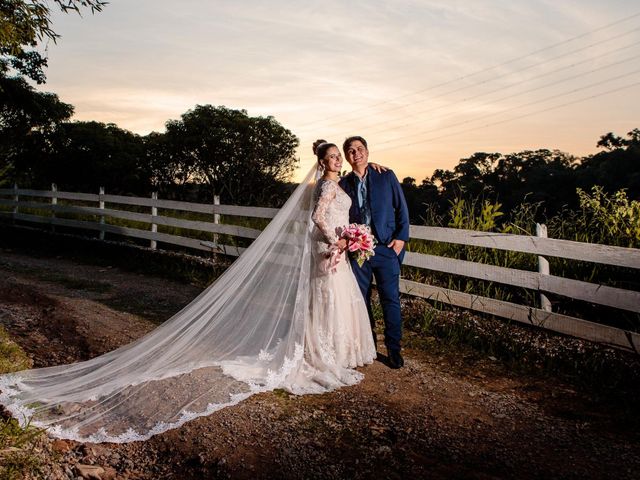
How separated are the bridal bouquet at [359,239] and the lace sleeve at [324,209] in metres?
0.11

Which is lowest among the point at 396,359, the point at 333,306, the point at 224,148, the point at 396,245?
the point at 396,359

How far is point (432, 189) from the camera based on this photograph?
107 feet

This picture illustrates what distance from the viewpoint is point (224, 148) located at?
33.7 meters

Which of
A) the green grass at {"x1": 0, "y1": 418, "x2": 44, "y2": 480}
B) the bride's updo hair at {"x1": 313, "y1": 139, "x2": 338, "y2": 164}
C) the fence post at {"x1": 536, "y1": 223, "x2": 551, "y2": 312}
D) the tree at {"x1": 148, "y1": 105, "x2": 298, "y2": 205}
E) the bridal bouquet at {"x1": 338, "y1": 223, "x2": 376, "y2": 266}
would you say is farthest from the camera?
the tree at {"x1": 148, "y1": 105, "x2": 298, "y2": 205}

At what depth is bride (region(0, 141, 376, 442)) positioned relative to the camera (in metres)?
4.02

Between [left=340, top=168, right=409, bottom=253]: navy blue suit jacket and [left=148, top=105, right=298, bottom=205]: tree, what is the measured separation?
28093 mm

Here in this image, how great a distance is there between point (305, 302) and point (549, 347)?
2379 mm

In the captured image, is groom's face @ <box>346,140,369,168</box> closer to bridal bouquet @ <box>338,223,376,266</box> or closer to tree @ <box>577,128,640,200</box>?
bridal bouquet @ <box>338,223,376,266</box>

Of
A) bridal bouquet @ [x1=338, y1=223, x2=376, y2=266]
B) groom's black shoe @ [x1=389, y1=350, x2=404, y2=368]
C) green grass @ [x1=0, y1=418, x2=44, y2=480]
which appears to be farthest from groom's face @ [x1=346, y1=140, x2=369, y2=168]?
green grass @ [x1=0, y1=418, x2=44, y2=480]

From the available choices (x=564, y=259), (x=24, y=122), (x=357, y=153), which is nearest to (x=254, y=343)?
(x=357, y=153)

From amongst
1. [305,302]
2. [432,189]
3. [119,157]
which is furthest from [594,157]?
[305,302]

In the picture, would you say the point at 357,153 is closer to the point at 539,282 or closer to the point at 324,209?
the point at 324,209

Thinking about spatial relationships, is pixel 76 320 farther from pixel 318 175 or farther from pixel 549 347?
pixel 549 347

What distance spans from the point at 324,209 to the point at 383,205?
0.58 m
